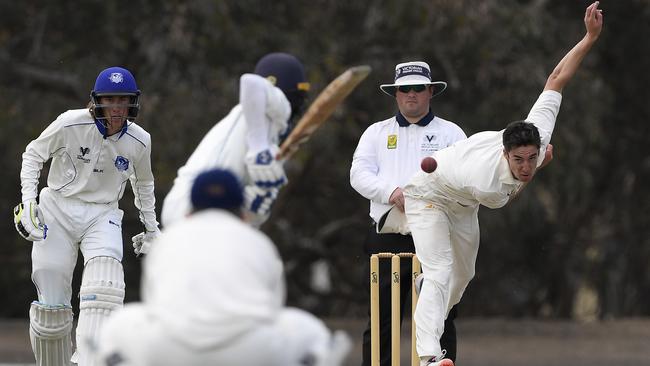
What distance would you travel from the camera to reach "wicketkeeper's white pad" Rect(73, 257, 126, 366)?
7336 mm

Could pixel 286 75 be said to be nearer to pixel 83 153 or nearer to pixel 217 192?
pixel 217 192

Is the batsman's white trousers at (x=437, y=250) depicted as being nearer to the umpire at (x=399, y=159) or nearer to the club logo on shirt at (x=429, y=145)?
the umpire at (x=399, y=159)

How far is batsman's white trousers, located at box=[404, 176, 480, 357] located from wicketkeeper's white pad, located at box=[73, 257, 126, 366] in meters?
1.60

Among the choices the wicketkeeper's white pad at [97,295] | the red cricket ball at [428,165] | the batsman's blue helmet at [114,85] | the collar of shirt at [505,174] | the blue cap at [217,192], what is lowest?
the wicketkeeper's white pad at [97,295]

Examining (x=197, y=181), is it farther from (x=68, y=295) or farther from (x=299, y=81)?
(x=68, y=295)

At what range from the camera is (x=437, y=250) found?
7.85 m

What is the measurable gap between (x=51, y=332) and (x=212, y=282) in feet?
11.2

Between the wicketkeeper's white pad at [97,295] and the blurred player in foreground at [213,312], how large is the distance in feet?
8.61

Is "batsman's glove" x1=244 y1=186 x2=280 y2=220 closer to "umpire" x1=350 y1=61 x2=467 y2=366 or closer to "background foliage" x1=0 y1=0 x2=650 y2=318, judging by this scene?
"umpire" x1=350 y1=61 x2=467 y2=366

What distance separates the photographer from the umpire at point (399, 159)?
8.48 meters

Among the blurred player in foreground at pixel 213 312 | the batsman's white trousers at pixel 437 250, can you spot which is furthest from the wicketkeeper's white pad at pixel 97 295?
the blurred player in foreground at pixel 213 312

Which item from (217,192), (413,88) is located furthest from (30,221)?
(217,192)

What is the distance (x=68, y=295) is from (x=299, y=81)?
7.24ft

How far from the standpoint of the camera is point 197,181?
15.9 ft
